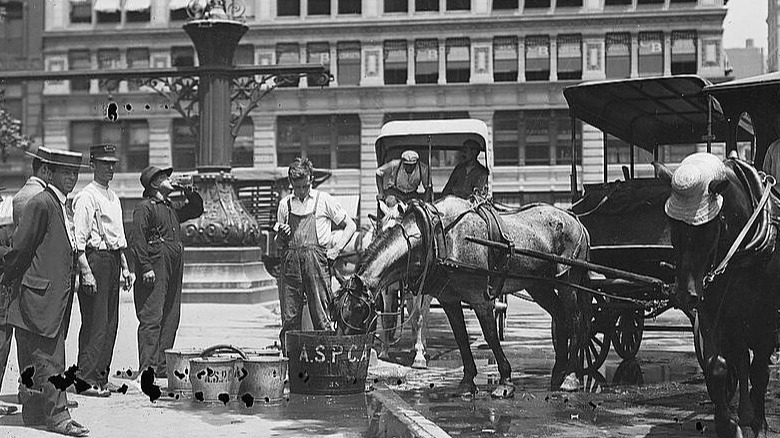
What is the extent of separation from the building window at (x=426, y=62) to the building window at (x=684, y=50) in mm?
11039

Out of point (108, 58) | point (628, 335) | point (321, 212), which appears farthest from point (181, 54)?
point (628, 335)

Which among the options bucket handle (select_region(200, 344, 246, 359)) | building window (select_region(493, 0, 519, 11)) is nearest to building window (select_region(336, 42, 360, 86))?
building window (select_region(493, 0, 519, 11))

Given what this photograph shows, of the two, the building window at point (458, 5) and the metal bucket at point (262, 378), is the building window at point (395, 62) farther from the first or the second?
the metal bucket at point (262, 378)

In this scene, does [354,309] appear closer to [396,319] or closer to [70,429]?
[70,429]

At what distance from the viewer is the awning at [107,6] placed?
54438 mm

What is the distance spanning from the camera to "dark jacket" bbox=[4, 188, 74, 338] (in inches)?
310

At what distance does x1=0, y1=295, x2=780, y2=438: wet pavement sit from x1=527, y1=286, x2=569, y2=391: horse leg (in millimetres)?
194

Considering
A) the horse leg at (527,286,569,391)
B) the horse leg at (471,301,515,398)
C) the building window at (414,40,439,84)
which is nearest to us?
the horse leg at (471,301,515,398)

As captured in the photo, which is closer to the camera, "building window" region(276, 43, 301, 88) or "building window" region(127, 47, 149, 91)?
"building window" region(276, 43, 301, 88)

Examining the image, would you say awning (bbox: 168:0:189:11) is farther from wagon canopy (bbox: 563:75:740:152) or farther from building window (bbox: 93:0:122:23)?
wagon canopy (bbox: 563:75:740:152)

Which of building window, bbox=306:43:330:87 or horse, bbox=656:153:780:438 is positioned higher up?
building window, bbox=306:43:330:87

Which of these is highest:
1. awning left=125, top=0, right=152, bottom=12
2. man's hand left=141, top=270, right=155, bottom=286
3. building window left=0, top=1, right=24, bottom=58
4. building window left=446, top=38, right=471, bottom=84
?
awning left=125, top=0, right=152, bottom=12

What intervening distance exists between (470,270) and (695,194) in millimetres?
3124

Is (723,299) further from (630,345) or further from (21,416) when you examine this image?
(21,416)
